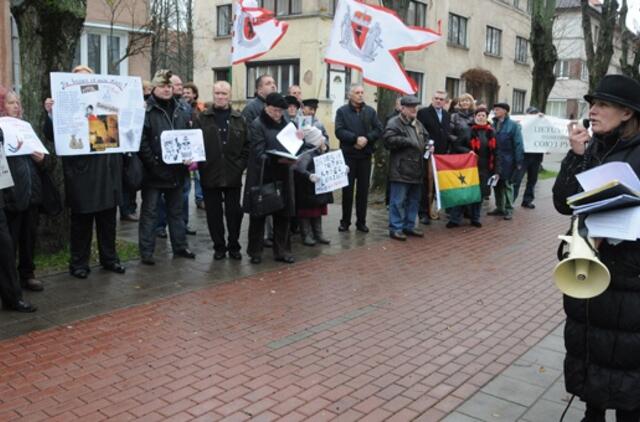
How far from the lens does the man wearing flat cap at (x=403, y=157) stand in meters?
9.32

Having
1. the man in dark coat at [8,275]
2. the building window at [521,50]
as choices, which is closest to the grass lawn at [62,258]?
the man in dark coat at [8,275]

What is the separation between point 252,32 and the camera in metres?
11.0

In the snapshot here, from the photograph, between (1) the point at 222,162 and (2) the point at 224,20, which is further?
(2) the point at 224,20

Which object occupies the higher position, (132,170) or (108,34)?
(108,34)

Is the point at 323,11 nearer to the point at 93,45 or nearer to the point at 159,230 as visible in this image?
the point at 93,45

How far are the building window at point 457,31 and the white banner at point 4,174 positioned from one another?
99.7 ft

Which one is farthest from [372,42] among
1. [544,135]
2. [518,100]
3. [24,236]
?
[518,100]

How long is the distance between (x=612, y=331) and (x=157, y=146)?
557 cm

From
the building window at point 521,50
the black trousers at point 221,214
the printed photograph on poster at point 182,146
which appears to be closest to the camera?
the printed photograph on poster at point 182,146

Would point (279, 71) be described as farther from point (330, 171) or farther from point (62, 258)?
point (62, 258)

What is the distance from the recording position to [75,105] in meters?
6.57

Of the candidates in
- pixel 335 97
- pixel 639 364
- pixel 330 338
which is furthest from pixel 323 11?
pixel 639 364

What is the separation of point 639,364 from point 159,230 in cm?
725

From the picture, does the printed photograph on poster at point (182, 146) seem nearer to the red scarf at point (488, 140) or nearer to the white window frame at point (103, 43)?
the red scarf at point (488, 140)
